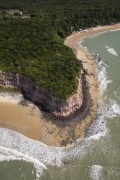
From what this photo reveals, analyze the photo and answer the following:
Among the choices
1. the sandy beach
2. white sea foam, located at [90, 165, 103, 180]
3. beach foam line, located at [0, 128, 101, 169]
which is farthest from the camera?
the sandy beach

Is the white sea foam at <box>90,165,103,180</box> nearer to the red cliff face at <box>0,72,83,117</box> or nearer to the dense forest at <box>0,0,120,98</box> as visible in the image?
the red cliff face at <box>0,72,83,117</box>

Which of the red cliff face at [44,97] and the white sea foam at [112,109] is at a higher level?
the red cliff face at [44,97]

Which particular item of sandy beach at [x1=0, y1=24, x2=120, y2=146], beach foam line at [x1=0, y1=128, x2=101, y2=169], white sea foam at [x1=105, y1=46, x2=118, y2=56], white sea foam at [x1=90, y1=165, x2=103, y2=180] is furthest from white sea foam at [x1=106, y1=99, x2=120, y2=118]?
white sea foam at [x1=105, y1=46, x2=118, y2=56]

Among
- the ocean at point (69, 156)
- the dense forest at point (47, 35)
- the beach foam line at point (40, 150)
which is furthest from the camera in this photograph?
the dense forest at point (47, 35)

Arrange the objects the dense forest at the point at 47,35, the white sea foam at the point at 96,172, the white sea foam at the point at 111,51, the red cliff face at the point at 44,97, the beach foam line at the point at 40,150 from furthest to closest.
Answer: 1. the white sea foam at the point at 111,51
2. the dense forest at the point at 47,35
3. the red cliff face at the point at 44,97
4. the beach foam line at the point at 40,150
5. the white sea foam at the point at 96,172

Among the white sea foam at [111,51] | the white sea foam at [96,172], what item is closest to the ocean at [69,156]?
the white sea foam at [96,172]

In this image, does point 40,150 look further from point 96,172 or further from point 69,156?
point 96,172

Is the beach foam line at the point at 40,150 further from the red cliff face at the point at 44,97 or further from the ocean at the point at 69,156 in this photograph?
the red cliff face at the point at 44,97

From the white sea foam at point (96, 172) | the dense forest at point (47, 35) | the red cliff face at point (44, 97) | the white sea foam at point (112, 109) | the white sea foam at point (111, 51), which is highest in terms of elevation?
the dense forest at point (47, 35)

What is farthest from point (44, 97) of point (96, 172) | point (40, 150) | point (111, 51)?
point (111, 51)
